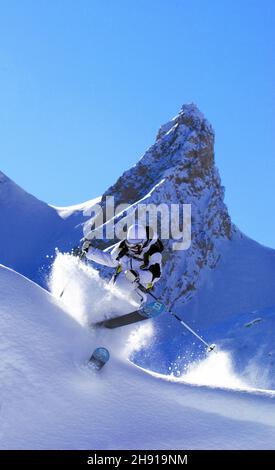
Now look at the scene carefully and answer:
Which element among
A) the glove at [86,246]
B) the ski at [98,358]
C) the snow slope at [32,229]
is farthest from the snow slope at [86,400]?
the snow slope at [32,229]

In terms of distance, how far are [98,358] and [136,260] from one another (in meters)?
2.70

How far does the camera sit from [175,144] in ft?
200

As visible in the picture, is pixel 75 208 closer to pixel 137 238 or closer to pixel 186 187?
pixel 186 187

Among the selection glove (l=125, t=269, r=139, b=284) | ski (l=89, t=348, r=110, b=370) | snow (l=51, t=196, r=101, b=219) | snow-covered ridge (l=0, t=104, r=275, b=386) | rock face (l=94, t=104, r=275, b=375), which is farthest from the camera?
snow (l=51, t=196, r=101, b=219)

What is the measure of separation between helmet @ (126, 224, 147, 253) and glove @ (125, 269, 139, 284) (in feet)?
1.09

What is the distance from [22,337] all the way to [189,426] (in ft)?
6.08

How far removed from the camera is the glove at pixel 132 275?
26.9ft

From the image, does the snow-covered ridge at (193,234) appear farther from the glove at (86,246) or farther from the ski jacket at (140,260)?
the glove at (86,246)

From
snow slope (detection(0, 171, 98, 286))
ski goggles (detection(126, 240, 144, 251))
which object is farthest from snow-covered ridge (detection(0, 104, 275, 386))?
ski goggles (detection(126, 240, 144, 251))

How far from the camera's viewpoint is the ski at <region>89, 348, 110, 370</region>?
5777 mm


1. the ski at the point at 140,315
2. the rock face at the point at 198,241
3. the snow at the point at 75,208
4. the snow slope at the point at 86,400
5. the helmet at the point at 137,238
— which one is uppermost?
the snow at the point at 75,208

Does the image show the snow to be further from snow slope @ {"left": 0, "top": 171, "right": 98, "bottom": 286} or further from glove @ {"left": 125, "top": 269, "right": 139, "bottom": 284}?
glove @ {"left": 125, "top": 269, "right": 139, "bottom": 284}
